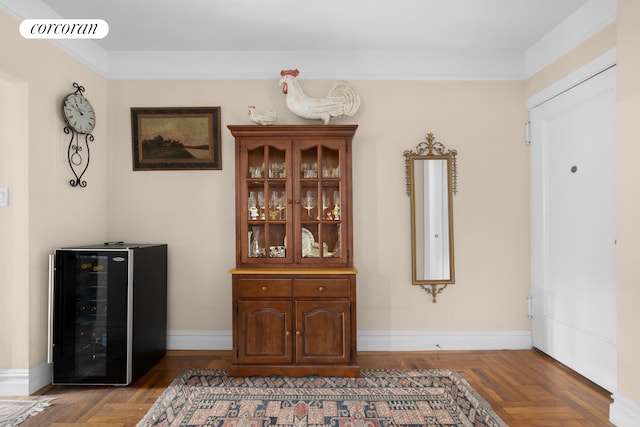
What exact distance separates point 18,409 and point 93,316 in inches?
27.9

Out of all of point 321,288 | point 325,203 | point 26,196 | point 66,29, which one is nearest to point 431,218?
point 325,203

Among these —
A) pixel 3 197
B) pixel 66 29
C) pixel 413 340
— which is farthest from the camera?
pixel 413 340

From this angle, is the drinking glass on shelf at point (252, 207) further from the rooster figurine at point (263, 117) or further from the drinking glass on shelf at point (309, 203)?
the rooster figurine at point (263, 117)

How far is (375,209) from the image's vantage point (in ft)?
12.9

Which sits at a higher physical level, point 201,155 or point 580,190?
point 201,155

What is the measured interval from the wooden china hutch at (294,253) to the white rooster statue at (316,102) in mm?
341

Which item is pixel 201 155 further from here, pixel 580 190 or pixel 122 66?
pixel 580 190

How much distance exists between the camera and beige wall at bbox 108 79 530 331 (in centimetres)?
393

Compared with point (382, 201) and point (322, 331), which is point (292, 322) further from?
point (382, 201)

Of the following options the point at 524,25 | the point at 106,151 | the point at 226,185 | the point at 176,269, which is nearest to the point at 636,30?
the point at 524,25

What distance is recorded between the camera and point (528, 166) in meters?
3.96

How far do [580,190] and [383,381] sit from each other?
2125mm

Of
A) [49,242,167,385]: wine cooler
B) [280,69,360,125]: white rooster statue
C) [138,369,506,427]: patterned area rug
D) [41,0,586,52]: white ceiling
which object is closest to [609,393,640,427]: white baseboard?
[138,369,506,427]: patterned area rug

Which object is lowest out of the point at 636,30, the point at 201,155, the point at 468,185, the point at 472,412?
the point at 472,412
